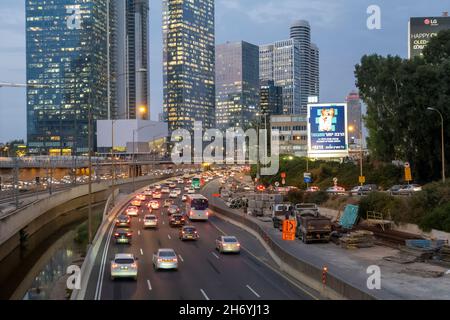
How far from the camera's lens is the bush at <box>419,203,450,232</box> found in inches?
1537

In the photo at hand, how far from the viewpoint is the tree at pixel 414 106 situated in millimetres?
60656

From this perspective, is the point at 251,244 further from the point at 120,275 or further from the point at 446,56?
the point at 446,56

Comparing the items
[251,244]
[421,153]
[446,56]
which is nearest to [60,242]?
[251,244]

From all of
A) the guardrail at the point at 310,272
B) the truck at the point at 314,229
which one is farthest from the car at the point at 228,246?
the truck at the point at 314,229

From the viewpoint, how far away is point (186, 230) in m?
45.6

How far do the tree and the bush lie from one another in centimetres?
2093

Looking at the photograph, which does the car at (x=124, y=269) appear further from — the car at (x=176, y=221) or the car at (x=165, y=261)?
the car at (x=176, y=221)

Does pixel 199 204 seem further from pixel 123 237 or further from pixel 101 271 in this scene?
pixel 101 271

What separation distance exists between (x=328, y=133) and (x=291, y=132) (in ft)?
318

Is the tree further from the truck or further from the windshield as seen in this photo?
the truck

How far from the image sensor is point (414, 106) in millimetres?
61969

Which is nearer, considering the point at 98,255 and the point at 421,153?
the point at 98,255

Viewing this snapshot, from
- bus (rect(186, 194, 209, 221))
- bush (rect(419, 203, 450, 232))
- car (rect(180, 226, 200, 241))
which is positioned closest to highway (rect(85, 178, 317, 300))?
car (rect(180, 226, 200, 241))

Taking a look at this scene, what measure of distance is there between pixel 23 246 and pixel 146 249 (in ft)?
82.2
